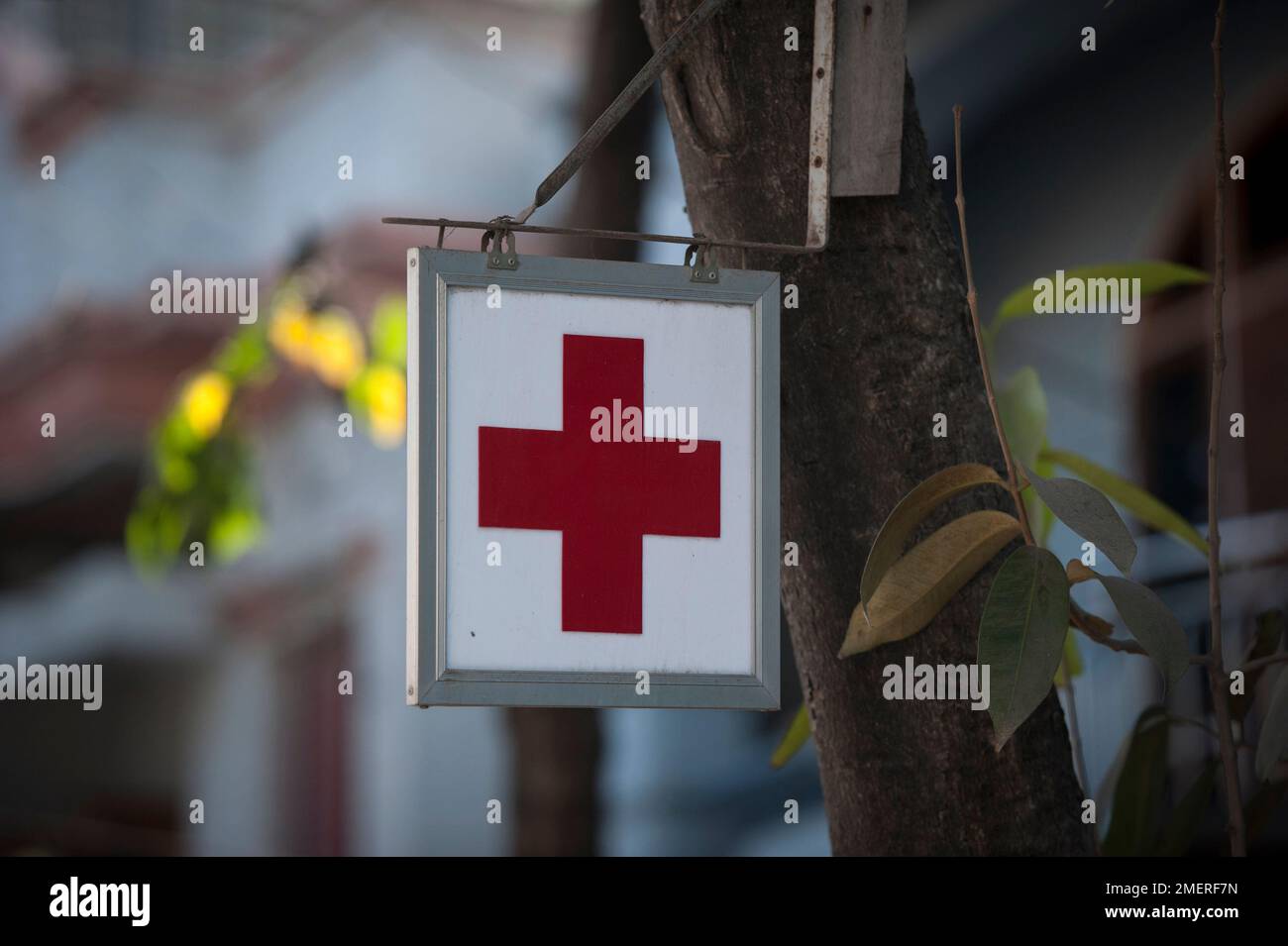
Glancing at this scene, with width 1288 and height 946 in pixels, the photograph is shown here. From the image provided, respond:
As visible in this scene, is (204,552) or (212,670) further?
(212,670)

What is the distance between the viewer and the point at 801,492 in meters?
1.58

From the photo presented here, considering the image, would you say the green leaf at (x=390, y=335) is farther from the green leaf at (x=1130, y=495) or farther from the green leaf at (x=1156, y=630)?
the green leaf at (x=1156, y=630)

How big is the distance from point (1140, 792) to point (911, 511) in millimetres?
688

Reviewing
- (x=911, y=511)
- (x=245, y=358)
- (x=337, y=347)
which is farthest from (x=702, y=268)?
(x=337, y=347)

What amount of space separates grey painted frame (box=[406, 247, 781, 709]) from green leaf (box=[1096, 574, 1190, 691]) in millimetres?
304

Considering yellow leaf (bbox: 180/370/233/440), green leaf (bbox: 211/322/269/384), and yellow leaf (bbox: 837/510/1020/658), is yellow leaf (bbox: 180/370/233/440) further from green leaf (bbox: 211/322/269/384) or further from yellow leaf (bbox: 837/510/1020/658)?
yellow leaf (bbox: 837/510/1020/658)

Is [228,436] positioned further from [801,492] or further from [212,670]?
[801,492]

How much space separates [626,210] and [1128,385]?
132cm

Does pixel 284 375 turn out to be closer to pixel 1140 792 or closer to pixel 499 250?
pixel 1140 792

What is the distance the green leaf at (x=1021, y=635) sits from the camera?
1.35 meters

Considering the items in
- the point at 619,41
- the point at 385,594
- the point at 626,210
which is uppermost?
the point at 619,41

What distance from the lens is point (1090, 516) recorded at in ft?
4.51

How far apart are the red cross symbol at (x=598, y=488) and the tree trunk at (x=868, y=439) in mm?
252

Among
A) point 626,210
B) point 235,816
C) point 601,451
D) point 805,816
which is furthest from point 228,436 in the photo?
point 601,451
